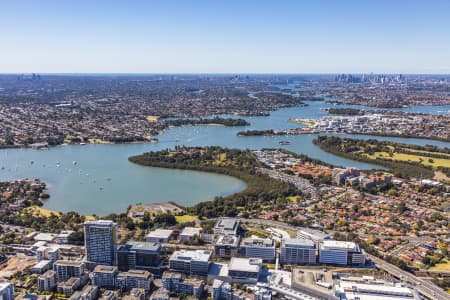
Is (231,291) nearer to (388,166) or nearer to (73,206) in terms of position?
(73,206)

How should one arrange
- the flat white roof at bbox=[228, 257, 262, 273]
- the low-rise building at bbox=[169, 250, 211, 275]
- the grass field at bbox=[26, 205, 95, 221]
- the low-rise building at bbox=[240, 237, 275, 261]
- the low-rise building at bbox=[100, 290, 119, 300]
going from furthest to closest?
the grass field at bbox=[26, 205, 95, 221] → the low-rise building at bbox=[240, 237, 275, 261] → the low-rise building at bbox=[169, 250, 211, 275] → the flat white roof at bbox=[228, 257, 262, 273] → the low-rise building at bbox=[100, 290, 119, 300]

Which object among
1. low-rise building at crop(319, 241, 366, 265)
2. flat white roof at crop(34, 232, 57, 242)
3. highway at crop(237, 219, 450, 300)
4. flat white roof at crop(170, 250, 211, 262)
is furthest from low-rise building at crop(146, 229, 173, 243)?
highway at crop(237, 219, 450, 300)

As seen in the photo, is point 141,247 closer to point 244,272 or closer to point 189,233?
point 189,233

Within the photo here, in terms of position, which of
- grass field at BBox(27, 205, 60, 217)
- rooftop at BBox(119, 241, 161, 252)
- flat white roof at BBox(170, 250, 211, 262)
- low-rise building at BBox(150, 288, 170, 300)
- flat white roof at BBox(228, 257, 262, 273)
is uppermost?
rooftop at BBox(119, 241, 161, 252)

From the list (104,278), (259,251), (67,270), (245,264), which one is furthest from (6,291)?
(259,251)

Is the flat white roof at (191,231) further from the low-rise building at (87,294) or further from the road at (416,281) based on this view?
the road at (416,281)

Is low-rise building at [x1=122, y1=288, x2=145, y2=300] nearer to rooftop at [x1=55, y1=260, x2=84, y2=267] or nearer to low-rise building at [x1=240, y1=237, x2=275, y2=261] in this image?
rooftop at [x1=55, y1=260, x2=84, y2=267]

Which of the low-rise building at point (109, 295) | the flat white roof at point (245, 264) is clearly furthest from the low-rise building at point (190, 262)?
the low-rise building at point (109, 295)
